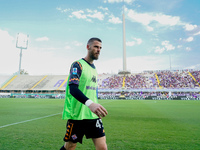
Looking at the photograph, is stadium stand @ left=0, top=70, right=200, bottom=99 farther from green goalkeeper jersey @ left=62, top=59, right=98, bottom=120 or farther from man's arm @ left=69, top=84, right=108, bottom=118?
man's arm @ left=69, top=84, right=108, bottom=118

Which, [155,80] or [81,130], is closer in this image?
[81,130]

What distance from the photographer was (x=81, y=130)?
2.37 meters

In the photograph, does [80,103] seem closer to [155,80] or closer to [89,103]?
[89,103]

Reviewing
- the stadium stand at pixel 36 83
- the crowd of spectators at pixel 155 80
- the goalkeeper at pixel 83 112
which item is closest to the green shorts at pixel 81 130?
the goalkeeper at pixel 83 112

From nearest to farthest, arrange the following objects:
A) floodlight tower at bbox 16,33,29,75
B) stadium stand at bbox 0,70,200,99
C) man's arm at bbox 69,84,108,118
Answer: man's arm at bbox 69,84,108,118 → stadium stand at bbox 0,70,200,99 → floodlight tower at bbox 16,33,29,75

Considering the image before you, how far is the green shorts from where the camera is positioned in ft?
7.63

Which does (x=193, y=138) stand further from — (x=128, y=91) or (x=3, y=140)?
(x=128, y=91)

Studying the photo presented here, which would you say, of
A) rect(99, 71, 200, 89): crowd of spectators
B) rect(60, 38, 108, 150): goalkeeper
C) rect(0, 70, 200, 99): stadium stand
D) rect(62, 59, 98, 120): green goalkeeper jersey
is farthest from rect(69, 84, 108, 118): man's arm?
rect(99, 71, 200, 89): crowd of spectators

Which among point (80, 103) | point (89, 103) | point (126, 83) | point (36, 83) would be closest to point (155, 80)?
point (126, 83)

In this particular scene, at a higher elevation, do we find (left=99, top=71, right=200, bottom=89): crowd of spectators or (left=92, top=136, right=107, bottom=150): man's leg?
(left=99, top=71, right=200, bottom=89): crowd of spectators

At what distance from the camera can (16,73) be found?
201ft

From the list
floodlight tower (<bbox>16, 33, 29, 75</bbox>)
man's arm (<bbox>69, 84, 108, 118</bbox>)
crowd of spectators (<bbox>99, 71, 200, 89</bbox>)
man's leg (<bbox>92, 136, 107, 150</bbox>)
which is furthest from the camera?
floodlight tower (<bbox>16, 33, 29, 75</bbox>)

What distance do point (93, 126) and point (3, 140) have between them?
11.6ft

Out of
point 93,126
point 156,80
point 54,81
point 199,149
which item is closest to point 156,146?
point 199,149
